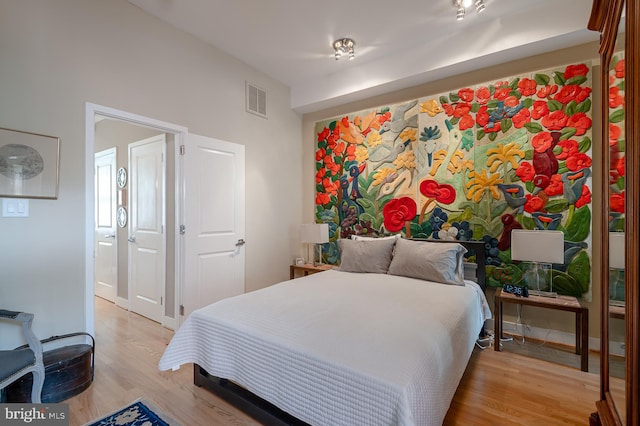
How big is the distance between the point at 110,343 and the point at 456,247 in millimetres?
3496

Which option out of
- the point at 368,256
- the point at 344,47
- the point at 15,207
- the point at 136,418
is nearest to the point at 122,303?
the point at 15,207

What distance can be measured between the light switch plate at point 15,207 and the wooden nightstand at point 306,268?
2.80 metres

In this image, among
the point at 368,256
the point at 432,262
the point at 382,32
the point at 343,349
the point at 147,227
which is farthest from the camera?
the point at 147,227

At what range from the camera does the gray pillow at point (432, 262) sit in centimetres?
271

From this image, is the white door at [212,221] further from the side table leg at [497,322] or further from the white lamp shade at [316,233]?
the side table leg at [497,322]

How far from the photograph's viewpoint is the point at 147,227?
3.56 metres

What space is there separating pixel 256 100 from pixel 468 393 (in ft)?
12.3

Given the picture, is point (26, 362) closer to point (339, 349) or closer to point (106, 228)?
point (339, 349)

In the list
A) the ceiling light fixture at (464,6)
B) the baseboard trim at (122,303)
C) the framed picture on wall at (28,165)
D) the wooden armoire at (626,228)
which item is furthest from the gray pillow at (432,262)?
the baseboard trim at (122,303)

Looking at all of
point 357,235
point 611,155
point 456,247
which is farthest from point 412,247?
point 611,155

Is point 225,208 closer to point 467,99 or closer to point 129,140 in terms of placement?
point 129,140

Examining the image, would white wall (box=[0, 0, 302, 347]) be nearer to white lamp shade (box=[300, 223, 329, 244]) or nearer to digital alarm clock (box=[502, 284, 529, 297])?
white lamp shade (box=[300, 223, 329, 244])

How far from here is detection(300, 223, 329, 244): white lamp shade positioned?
12.8 feet

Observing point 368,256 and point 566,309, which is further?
point 368,256
